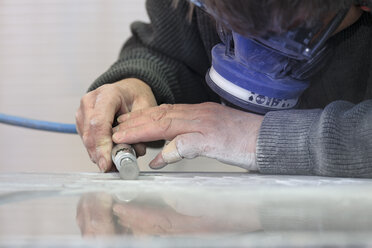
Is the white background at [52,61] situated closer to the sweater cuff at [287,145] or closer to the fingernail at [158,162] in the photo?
the fingernail at [158,162]

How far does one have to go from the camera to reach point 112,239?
33 centimetres

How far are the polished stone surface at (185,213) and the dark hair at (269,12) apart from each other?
8.4 inches

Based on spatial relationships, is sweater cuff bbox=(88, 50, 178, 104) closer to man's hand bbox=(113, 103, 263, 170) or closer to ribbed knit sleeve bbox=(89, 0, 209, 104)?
ribbed knit sleeve bbox=(89, 0, 209, 104)

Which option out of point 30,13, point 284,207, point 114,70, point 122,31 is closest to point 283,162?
point 284,207

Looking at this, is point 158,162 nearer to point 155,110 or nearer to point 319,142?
point 155,110

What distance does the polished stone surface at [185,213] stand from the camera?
1.07 feet

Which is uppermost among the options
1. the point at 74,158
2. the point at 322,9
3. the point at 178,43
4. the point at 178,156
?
the point at 322,9

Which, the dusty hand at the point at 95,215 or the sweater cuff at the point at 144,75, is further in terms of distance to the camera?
the sweater cuff at the point at 144,75

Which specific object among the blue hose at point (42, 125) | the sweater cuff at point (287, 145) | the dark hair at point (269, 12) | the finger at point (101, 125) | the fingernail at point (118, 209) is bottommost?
the blue hose at point (42, 125)

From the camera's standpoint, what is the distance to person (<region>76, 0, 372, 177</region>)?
74cm

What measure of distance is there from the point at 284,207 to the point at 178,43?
838 mm

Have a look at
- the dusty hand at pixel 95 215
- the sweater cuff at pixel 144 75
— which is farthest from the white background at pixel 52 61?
the dusty hand at pixel 95 215

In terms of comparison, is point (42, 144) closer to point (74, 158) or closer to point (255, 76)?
point (74, 158)

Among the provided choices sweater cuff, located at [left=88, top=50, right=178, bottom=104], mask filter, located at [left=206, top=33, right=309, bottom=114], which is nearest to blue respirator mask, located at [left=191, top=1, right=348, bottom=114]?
mask filter, located at [left=206, top=33, right=309, bottom=114]
